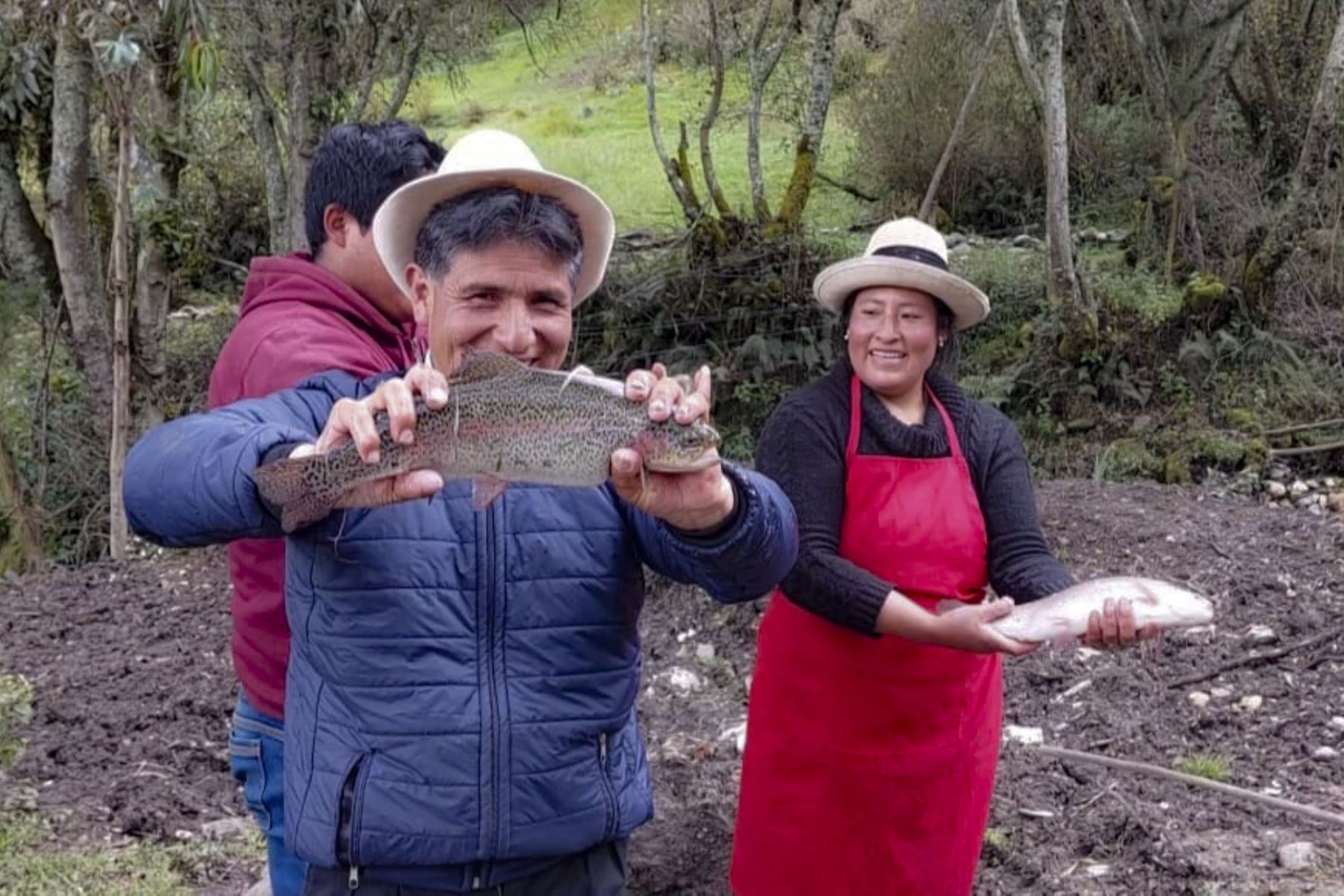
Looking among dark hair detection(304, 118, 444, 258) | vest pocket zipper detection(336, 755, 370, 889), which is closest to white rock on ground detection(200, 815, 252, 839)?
dark hair detection(304, 118, 444, 258)

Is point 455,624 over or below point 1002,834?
over

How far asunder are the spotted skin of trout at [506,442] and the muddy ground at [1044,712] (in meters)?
2.88

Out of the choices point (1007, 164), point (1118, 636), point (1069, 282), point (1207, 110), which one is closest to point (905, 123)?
point (1007, 164)

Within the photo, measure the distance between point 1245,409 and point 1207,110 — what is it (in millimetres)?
3812

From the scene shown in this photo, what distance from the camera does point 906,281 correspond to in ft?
12.2

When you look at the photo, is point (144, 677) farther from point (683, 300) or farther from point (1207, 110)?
point (1207, 110)

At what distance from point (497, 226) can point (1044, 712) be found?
452cm

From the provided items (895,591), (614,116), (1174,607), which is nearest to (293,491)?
(895,591)

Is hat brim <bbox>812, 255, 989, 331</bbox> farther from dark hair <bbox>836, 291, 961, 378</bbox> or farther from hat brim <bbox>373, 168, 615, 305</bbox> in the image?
hat brim <bbox>373, 168, 615, 305</bbox>

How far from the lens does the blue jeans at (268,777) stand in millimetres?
3096

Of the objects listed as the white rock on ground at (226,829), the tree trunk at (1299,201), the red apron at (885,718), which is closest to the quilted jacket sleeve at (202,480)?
the red apron at (885,718)

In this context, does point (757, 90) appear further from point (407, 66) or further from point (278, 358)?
point (278, 358)

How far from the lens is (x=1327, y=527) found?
8453mm

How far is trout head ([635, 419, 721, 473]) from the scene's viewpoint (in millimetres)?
2105
